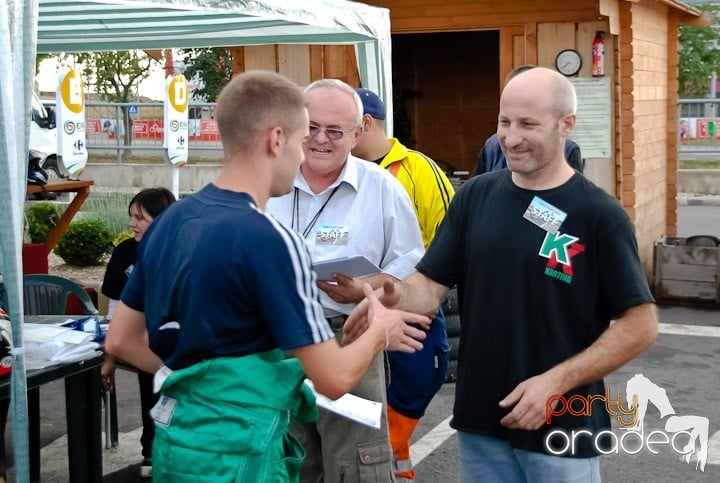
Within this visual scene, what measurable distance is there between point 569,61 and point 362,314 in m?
7.58

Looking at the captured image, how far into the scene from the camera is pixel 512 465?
2.86 metres

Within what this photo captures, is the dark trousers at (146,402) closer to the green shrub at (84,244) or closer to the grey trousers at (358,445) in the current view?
the grey trousers at (358,445)

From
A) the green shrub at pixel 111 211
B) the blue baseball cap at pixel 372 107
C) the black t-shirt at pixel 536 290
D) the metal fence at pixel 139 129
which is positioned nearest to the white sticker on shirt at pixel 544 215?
the black t-shirt at pixel 536 290

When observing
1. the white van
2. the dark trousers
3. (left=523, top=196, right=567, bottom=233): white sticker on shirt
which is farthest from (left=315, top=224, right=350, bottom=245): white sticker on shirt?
the white van

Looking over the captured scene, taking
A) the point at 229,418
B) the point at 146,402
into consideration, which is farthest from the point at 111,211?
the point at 229,418

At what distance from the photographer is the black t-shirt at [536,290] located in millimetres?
2707

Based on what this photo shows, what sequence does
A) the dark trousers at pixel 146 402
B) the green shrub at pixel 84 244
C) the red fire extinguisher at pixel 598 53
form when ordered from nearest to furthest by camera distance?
1. the dark trousers at pixel 146 402
2. the red fire extinguisher at pixel 598 53
3. the green shrub at pixel 84 244

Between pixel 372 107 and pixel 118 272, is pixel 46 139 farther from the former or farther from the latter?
pixel 372 107

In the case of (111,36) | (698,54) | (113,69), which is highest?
(113,69)

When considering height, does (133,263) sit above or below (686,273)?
above

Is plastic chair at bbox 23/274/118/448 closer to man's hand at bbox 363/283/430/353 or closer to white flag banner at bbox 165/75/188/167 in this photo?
man's hand at bbox 363/283/430/353

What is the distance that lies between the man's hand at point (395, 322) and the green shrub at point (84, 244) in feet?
31.5

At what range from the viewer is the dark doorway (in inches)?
591

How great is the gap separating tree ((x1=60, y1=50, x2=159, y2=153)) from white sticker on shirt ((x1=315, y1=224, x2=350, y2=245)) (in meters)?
24.3
